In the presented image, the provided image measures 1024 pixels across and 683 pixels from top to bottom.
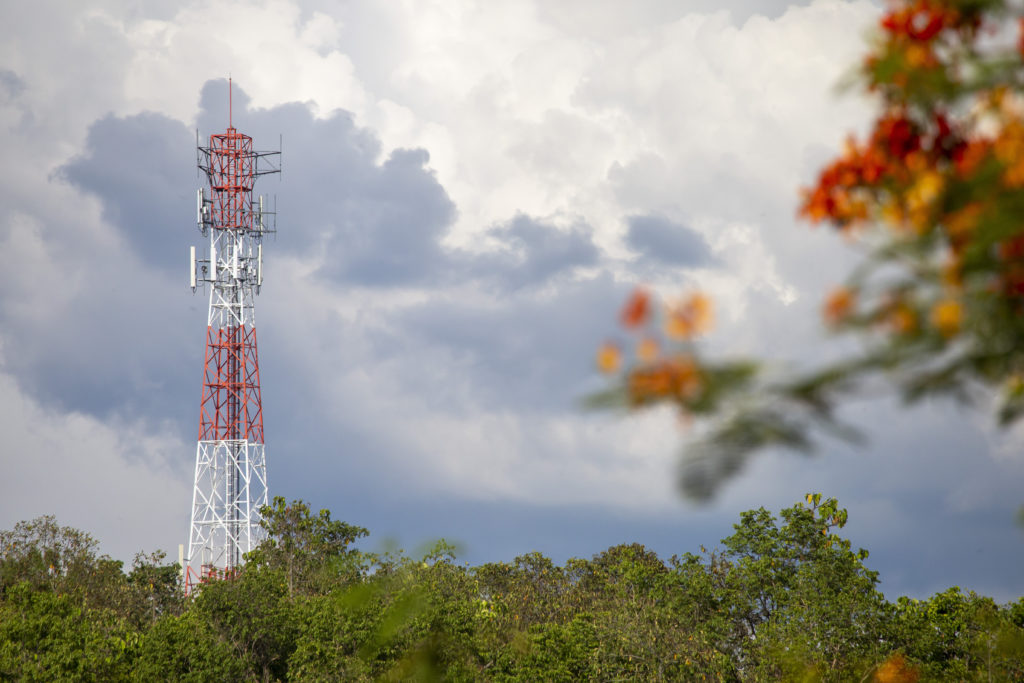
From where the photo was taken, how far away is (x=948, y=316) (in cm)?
239

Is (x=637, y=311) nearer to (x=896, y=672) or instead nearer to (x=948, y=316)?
(x=948, y=316)

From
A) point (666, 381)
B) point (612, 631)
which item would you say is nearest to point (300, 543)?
point (612, 631)

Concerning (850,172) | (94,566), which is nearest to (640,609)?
(94,566)

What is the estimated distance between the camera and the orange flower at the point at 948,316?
A: 240 centimetres

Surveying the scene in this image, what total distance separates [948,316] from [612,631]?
2768 cm

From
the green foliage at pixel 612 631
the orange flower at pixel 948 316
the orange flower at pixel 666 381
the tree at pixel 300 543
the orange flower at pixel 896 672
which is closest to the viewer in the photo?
the orange flower at pixel 948 316

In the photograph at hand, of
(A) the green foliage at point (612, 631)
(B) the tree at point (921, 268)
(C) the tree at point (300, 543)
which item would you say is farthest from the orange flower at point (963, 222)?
(C) the tree at point (300, 543)

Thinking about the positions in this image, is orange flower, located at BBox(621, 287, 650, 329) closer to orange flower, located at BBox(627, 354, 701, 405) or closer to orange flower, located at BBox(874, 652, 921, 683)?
orange flower, located at BBox(627, 354, 701, 405)

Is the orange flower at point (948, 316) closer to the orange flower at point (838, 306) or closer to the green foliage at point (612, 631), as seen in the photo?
the orange flower at point (838, 306)

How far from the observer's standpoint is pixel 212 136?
141 ft

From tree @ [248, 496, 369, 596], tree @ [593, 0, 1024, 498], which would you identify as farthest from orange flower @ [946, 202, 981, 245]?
tree @ [248, 496, 369, 596]

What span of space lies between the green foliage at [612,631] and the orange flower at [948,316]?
65.0ft

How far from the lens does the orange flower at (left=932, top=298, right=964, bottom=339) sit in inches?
94.4

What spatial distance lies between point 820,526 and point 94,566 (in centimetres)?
2692
